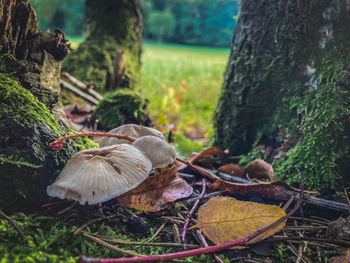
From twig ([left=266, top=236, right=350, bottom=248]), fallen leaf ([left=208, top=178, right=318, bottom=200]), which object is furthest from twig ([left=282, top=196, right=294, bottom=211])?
twig ([left=266, top=236, right=350, bottom=248])

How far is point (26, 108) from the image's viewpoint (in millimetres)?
1232

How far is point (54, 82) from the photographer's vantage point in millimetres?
1627

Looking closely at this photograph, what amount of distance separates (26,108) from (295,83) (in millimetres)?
1645

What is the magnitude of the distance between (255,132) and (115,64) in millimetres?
1951

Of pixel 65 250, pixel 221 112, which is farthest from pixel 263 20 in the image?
pixel 65 250

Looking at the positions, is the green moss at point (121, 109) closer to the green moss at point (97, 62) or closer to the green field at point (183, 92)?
the green moss at point (97, 62)

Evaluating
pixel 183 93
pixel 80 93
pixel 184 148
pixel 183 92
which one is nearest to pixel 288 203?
pixel 184 148

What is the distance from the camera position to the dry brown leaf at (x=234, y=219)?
3.69 ft

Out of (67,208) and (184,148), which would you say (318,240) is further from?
(184,148)

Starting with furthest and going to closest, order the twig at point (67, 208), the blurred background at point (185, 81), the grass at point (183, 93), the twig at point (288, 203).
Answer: the grass at point (183, 93) → the blurred background at point (185, 81) → the twig at point (288, 203) → the twig at point (67, 208)

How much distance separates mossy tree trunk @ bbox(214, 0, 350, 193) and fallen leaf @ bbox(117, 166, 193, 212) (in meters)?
0.74

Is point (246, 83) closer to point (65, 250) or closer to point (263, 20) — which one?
point (263, 20)

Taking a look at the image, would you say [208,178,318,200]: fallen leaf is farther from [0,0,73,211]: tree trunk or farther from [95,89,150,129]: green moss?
[95,89,150,129]: green moss

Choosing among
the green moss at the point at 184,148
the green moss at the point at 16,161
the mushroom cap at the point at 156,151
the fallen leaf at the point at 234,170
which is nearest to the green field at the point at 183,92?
the green moss at the point at 184,148
